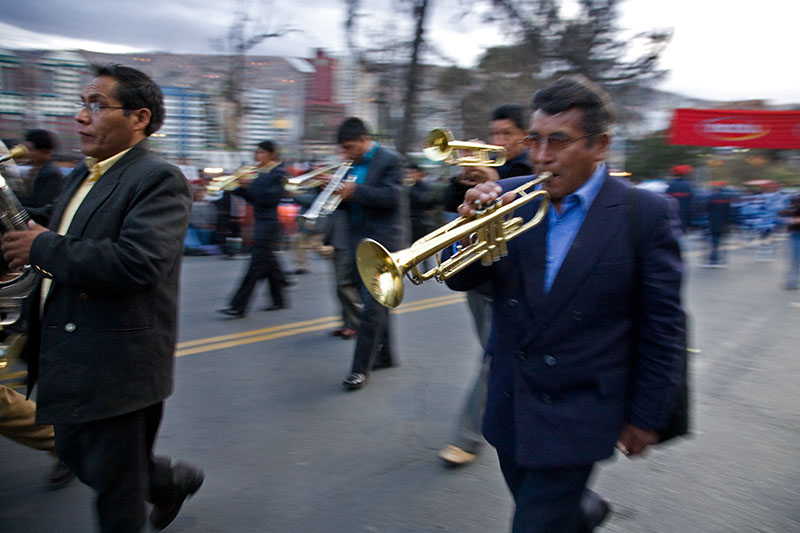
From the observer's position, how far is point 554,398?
6.54 ft

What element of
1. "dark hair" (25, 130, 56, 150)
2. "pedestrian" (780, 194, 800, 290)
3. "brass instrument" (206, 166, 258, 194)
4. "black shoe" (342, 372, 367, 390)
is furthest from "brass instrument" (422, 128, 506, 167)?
"pedestrian" (780, 194, 800, 290)

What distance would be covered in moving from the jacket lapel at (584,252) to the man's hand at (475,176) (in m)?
1.26

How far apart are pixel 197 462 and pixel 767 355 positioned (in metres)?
5.05

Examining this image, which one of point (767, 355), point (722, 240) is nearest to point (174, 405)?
point (767, 355)

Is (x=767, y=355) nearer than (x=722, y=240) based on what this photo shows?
Yes

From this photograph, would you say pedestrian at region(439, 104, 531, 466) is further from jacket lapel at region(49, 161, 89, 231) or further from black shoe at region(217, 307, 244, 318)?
black shoe at region(217, 307, 244, 318)

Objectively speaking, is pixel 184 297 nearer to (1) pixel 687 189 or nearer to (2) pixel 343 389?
(2) pixel 343 389

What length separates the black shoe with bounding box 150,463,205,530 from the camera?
9.34ft

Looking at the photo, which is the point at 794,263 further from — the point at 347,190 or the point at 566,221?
the point at 566,221

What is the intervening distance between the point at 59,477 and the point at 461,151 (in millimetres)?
2626

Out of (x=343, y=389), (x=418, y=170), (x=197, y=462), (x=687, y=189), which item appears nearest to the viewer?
(x=197, y=462)

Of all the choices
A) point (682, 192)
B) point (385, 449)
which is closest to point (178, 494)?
point (385, 449)

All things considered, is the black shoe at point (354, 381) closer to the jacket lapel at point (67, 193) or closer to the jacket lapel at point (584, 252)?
the jacket lapel at point (67, 193)

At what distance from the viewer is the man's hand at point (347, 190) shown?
5031mm
